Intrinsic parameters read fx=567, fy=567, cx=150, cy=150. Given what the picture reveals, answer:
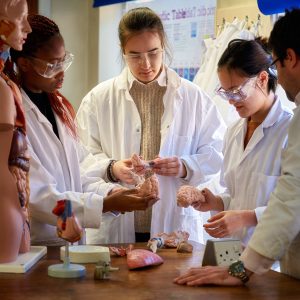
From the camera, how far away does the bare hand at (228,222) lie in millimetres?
1926

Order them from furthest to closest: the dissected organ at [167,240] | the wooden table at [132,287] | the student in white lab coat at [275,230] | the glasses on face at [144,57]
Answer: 1. the glasses on face at [144,57]
2. the dissected organ at [167,240]
3. the student in white lab coat at [275,230]
4. the wooden table at [132,287]

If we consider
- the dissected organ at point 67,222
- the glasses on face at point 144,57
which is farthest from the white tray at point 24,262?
the glasses on face at point 144,57

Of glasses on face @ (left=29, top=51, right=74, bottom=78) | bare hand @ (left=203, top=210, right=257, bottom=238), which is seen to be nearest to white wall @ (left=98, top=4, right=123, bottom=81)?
glasses on face @ (left=29, top=51, right=74, bottom=78)

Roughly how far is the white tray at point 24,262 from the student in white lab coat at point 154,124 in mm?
871

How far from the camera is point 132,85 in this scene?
290 cm

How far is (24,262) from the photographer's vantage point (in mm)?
1658

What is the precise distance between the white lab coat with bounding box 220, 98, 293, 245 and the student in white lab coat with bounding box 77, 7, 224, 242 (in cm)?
38

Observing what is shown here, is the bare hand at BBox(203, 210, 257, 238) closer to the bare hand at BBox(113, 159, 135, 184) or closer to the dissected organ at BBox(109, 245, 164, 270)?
the dissected organ at BBox(109, 245, 164, 270)

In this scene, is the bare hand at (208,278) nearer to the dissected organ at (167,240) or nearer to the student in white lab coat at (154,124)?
the dissected organ at (167,240)

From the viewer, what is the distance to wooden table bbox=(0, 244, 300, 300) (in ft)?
4.65

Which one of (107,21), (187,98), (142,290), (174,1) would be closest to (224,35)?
(187,98)

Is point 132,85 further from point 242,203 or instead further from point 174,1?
point 174,1

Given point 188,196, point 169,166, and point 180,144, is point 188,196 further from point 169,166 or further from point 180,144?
point 180,144

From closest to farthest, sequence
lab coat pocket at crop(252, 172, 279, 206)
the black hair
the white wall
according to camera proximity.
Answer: the black hair, lab coat pocket at crop(252, 172, 279, 206), the white wall
